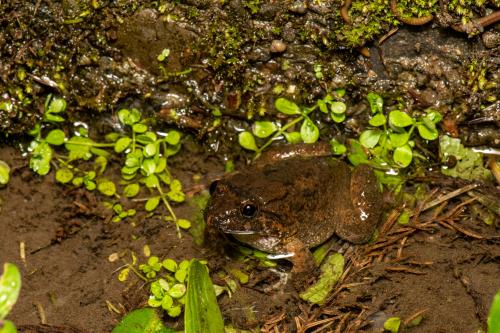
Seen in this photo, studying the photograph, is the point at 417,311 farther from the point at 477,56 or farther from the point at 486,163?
the point at 477,56

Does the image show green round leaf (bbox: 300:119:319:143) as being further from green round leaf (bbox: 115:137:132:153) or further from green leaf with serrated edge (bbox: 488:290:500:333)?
green leaf with serrated edge (bbox: 488:290:500:333)

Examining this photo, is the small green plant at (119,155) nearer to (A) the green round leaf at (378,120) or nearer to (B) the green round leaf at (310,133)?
(B) the green round leaf at (310,133)

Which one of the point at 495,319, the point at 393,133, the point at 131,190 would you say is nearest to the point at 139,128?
the point at 131,190

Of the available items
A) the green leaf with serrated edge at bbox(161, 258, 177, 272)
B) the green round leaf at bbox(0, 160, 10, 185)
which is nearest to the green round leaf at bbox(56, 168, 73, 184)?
the green round leaf at bbox(0, 160, 10, 185)

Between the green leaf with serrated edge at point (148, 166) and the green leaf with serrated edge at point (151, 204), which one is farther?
the green leaf with serrated edge at point (148, 166)

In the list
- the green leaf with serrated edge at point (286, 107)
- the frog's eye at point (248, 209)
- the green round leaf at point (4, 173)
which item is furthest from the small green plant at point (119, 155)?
the green leaf with serrated edge at point (286, 107)

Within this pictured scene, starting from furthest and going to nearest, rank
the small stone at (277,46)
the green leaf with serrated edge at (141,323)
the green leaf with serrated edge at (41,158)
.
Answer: the green leaf with serrated edge at (41,158) → the small stone at (277,46) → the green leaf with serrated edge at (141,323)
